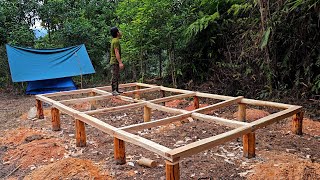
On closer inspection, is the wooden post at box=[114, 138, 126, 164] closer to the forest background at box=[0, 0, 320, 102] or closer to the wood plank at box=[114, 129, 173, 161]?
the wood plank at box=[114, 129, 173, 161]

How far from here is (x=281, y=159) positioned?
290 cm

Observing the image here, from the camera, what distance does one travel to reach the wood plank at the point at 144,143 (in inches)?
87.5

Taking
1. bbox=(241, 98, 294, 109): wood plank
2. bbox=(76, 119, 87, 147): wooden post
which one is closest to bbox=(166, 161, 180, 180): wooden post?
bbox=(76, 119, 87, 147): wooden post

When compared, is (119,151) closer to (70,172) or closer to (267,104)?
(70,172)

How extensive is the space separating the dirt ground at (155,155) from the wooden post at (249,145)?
59 millimetres

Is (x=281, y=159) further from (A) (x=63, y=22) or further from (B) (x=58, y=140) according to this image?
(A) (x=63, y=22)

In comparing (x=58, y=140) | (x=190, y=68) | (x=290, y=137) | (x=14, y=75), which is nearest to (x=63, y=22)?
(x=14, y=75)

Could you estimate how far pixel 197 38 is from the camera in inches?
272

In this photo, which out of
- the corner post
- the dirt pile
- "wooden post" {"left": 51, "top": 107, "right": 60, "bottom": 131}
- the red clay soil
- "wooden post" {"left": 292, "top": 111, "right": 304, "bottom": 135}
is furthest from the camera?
"wooden post" {"left": 51, "top": 107, "right": 60, "bottom": 131}

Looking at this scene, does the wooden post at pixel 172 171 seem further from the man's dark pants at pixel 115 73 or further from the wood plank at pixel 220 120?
the man's dark pants at pixel 115 73

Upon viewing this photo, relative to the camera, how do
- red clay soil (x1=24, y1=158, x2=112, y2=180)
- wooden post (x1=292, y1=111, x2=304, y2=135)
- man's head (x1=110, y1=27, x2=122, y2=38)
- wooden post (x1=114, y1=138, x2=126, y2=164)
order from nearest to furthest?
red clay soil (x1=24, y1=158, x2=112, y2=180), wooden post (x1=114, y1=138, x2=126, y2=164), wooden post (x1=292, y1=111, x2=304, y2=135), man's head (x1=110, y1=27, x2=122, y2=38)

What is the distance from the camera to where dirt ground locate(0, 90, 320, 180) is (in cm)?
264

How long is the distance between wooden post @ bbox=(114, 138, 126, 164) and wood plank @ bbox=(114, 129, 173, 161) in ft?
0.34

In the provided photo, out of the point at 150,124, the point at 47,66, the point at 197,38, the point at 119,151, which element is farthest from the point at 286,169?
the point at 47,66
